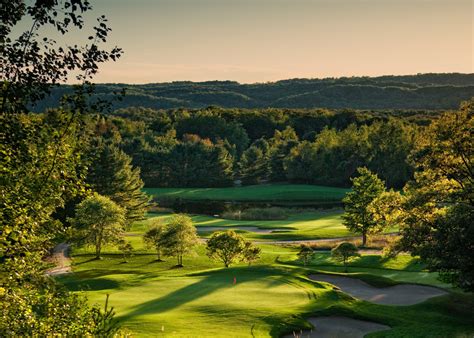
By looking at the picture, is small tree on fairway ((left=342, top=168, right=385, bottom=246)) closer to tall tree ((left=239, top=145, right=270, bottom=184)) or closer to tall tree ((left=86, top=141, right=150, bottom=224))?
tall tree ((left=86, top=141, right=150, bottom=224))

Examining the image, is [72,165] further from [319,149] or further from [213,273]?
[319,149]

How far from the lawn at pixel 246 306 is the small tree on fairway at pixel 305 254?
793 cm

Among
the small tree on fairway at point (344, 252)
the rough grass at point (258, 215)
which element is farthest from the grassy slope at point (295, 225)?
the small tree on fairway at point (344, 252)

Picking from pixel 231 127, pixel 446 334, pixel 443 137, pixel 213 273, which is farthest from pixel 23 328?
pixel 231 127

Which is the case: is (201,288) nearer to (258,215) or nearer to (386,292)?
(386,292)

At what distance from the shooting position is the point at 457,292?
108 feet

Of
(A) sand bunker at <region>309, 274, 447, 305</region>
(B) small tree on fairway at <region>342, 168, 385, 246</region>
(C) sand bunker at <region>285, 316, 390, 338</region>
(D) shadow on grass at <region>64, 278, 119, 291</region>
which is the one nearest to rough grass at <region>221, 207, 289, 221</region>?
(B) small tree on fairway at <region>342, 168, 385, 246</region>

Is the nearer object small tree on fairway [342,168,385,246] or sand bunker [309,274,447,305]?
sand bunker [309,274,447,305]

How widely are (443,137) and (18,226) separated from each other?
2572 cm

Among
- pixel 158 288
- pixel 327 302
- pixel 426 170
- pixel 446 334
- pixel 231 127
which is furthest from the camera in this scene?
pixel 231 127

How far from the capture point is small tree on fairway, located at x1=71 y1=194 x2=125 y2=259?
50.8 meters

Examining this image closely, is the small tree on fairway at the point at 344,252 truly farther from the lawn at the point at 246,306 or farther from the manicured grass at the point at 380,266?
the lawn at the point at 246,306

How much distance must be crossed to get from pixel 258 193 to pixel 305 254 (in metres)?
71.2

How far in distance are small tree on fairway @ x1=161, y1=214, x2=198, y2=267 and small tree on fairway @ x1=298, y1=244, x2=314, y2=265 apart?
9.31 metres
